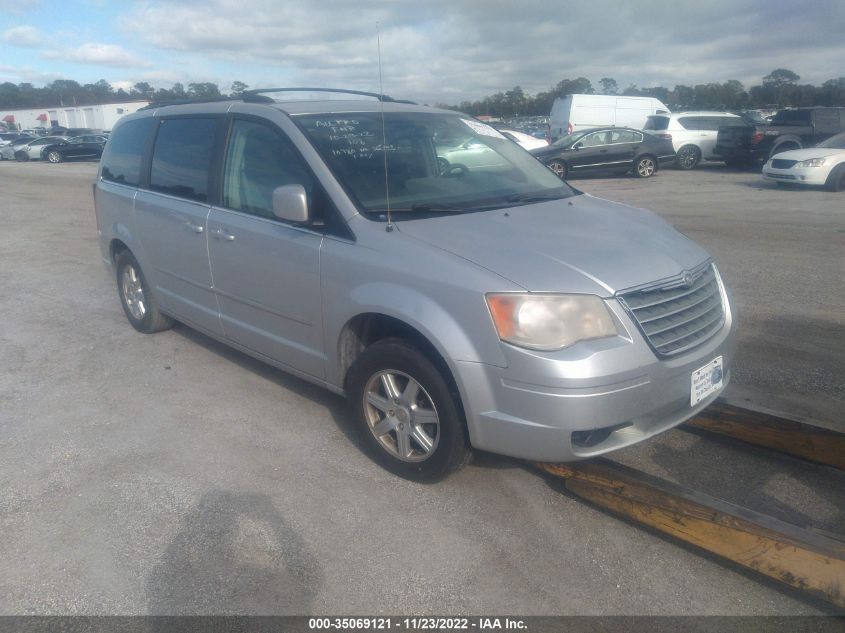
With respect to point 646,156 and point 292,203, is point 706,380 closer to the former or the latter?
point 292,203

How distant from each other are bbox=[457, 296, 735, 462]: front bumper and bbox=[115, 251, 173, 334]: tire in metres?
3.57

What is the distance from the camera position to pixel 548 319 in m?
2.91

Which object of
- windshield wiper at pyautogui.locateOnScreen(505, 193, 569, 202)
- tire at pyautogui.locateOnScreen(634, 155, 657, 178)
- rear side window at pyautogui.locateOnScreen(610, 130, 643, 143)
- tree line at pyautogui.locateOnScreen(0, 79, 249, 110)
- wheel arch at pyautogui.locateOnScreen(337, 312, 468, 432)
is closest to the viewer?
wheel arch at pyautogui.locateOnScreen(337, 312, 468, 432)

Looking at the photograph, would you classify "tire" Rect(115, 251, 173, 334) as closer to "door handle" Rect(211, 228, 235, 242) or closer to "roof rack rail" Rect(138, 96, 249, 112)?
"roof rack rail" Rect(138, 96, 249, 112)

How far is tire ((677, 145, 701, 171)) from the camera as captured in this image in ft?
69.3

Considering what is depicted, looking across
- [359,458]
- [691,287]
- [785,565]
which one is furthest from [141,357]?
[785,565]

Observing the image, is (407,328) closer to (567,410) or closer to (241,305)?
(567,410)

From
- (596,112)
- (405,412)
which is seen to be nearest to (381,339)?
(405,412)

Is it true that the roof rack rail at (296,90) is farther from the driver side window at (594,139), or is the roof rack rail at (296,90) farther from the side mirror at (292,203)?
the driver side window at (594,139)

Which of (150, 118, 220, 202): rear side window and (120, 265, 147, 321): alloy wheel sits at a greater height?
(150, 118, 220, 202): rear side window

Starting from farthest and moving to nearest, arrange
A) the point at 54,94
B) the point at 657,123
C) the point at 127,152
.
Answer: the point at 54,94 < the point at 657,123 < the point at 127,152

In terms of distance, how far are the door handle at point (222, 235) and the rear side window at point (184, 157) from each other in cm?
31

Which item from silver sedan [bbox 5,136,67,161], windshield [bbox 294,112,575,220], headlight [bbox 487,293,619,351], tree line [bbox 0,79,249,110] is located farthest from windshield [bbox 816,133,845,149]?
tree line [bbox 0,79,249,110]

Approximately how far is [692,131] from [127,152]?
1927 cm
